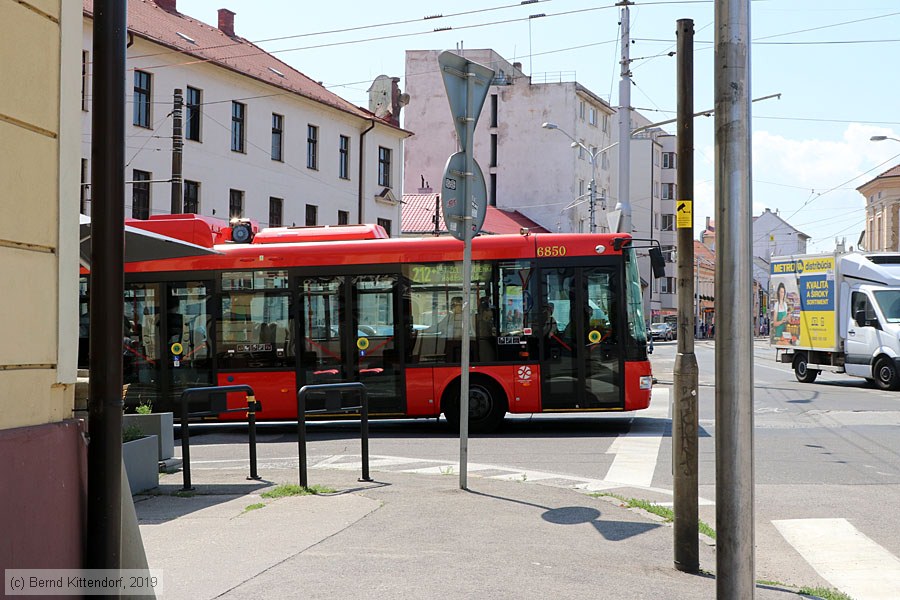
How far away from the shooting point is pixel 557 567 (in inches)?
237

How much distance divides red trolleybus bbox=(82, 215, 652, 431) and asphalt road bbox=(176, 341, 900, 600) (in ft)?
2.25

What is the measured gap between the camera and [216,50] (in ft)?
123

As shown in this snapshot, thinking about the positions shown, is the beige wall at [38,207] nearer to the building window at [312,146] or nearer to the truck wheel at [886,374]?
the truck wheel at [886,374]

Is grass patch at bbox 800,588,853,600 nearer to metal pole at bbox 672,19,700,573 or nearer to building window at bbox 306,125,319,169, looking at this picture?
metal pole at bbox 672,19,700,573

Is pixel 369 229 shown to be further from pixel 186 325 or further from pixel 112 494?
pixel 112 494

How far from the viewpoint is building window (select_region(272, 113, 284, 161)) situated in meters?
39.9

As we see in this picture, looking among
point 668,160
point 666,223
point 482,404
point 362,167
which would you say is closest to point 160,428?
point 482,404

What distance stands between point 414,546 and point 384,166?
4219 cm

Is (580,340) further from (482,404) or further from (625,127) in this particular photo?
(625,127)

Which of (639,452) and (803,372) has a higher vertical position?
(803,372)

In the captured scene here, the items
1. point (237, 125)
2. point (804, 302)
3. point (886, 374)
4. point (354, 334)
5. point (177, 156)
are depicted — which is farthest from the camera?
point (237, 125)

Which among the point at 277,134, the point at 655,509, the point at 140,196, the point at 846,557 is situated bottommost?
the point at 846,557

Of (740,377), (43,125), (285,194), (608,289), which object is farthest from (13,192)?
(285,194)

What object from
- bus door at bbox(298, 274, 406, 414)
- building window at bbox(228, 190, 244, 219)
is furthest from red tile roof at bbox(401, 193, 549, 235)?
bus door at bbox(298, 274, 406, 414)
